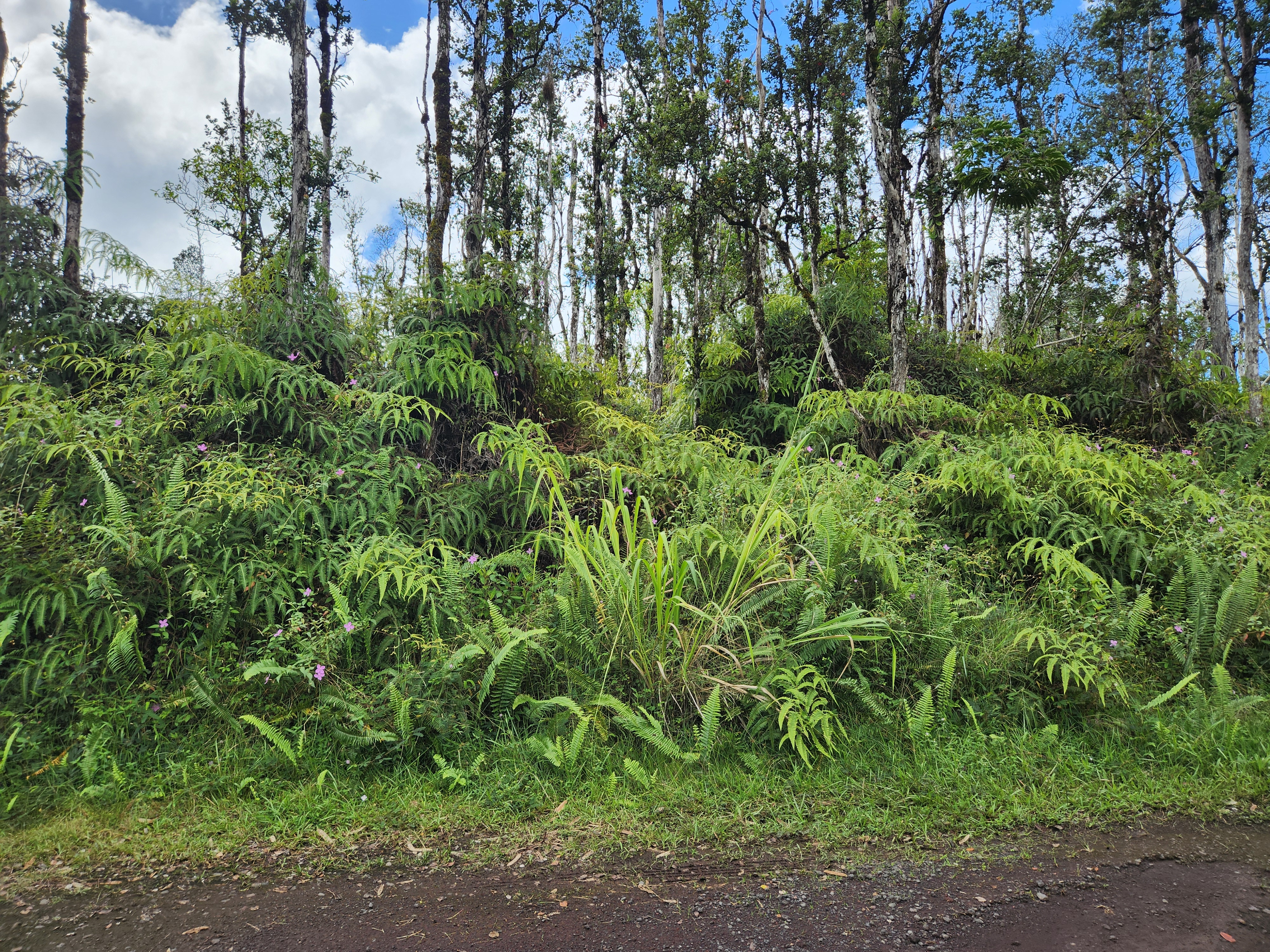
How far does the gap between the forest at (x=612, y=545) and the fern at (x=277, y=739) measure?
0.02 meters

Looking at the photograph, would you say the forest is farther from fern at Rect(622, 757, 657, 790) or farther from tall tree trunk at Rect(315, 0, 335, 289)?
tall tree trunk at Rect(315, 0, 335, 289)

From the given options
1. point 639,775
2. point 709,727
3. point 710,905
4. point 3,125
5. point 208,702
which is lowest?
point 710,905

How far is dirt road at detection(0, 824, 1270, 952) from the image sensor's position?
2.19 meters

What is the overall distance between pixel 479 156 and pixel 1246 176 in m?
11.8

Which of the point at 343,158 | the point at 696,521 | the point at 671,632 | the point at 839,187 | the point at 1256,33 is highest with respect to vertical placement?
the point at 343,158

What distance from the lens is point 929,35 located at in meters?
7.69

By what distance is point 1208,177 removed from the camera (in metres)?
12.5

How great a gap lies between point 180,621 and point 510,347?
3.63 m

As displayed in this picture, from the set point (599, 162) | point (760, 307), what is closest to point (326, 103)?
point (599, 162)

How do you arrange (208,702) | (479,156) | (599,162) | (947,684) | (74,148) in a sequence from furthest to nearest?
(599,162) < (479,156) < (74,148) < (947,684) < (208,702)

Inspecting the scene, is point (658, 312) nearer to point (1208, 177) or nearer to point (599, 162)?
point (599, 162)

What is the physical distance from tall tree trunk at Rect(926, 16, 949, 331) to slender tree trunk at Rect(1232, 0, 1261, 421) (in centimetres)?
421

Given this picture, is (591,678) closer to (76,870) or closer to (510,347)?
(76,870)

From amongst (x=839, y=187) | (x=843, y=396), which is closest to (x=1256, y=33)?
(x=839, y=187)
